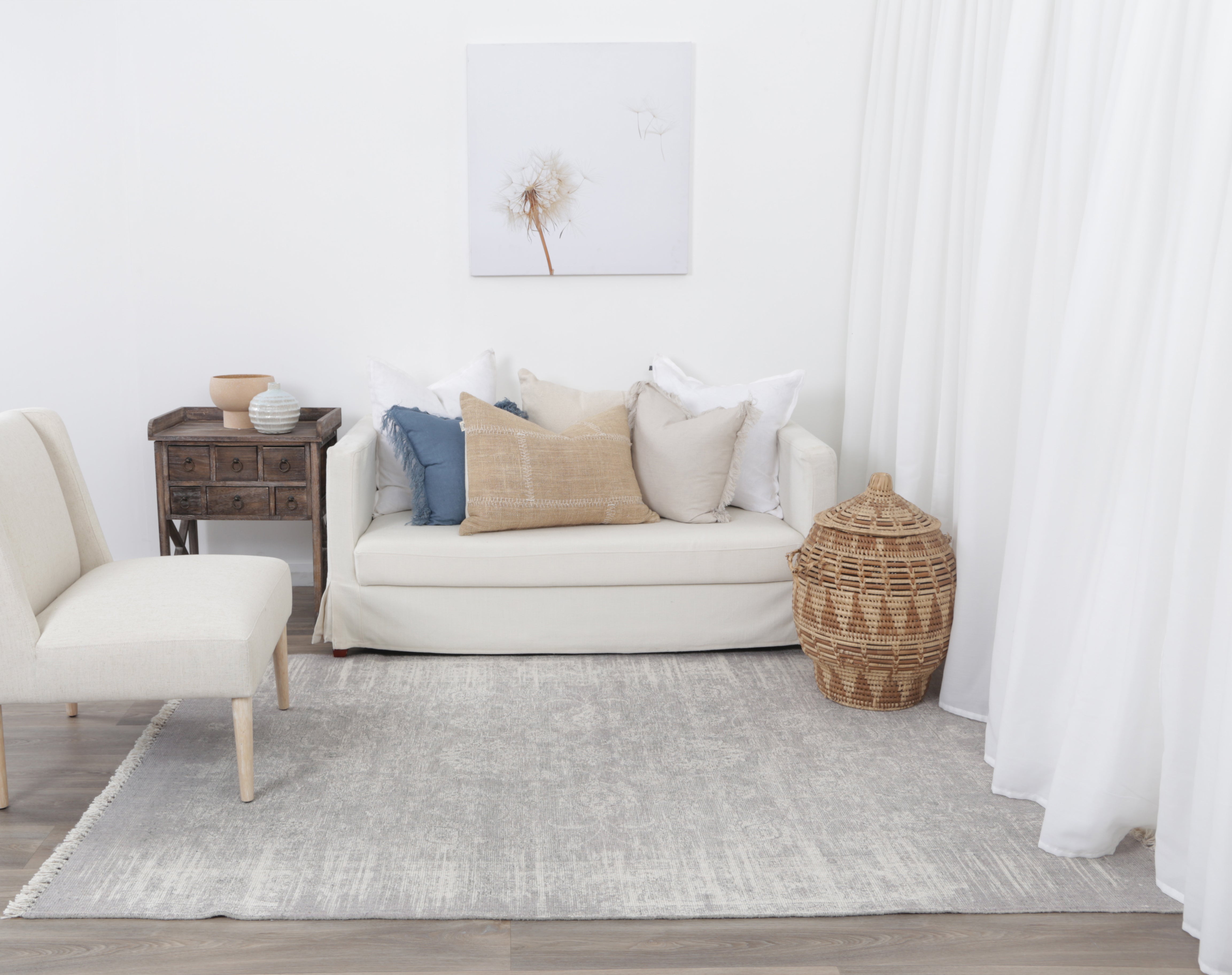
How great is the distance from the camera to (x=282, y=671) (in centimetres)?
275

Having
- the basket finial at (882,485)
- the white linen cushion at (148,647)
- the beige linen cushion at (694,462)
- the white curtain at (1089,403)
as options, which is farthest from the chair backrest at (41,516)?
the white curtain at (1089,403)

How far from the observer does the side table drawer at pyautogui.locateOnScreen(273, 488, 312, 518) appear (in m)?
3.41

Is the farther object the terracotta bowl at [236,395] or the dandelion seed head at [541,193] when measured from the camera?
the dandelion seed head at [541,193]

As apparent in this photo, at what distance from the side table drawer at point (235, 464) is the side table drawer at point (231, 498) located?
20 mm

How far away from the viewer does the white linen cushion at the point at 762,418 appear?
3.44 m

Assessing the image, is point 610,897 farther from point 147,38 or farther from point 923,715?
point 147,38

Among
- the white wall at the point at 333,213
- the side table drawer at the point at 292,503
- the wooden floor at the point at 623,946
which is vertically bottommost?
the wooden floor at the point at 623,946

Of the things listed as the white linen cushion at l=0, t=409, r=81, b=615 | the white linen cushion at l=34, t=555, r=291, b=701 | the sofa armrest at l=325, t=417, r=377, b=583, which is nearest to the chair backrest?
the white linen cushion at l=0, t=409, r=81, b=615

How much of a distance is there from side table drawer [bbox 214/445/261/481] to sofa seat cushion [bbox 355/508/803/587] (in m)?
0.52

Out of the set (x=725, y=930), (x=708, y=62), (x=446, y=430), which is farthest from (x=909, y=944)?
(x=708, y=62)

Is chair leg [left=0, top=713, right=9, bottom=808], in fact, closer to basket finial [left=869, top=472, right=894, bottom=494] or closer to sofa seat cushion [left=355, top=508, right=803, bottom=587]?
sofa seat cushion [left=355, top=508, right=803, bottom=587]

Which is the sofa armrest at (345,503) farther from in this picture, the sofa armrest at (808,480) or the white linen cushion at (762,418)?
the sofa armrest at (808,480)

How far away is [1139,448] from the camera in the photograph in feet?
6.42

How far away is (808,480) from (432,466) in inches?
45.9
